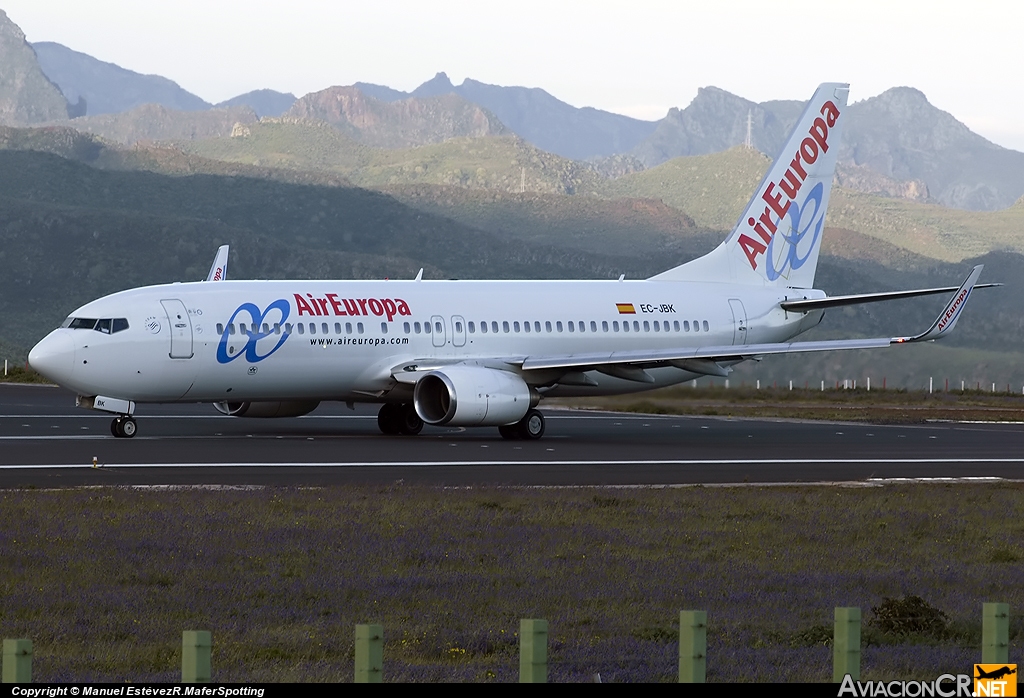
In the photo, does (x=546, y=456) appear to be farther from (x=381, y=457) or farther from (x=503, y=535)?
(x=503, y=535)

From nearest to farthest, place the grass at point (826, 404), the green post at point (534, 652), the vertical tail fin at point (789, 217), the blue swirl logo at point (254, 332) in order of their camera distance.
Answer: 1. the green post at point (534, 652)
2. the blue swirl logo at point (254, 332)
3. the grass at point (826, 404)
4. the vertical tail fin at point (789, 217)

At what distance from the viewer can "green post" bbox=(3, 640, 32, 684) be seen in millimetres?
6945

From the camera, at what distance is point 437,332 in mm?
39531

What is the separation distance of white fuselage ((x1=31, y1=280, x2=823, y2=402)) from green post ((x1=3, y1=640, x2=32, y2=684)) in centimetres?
2866

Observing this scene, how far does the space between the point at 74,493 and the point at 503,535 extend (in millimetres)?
A: 7448

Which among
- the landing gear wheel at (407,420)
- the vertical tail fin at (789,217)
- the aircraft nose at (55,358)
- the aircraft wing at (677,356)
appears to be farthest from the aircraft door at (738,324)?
the aircraft nose at (55,358)

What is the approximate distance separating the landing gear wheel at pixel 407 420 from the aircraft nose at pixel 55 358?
351 inches

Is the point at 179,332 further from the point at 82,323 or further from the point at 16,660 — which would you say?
the point at 16,660

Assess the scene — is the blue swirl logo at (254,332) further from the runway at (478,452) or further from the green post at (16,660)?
the green post at (16,660)

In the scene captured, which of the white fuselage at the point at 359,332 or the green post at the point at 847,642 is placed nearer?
the green post at the point at 847,642

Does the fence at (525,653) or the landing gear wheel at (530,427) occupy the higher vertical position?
the fence at (525,653)

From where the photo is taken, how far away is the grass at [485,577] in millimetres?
12258

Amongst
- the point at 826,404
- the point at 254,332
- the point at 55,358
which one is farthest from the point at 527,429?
the point at 826,404

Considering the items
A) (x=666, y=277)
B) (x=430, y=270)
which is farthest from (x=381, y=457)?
(x=430, y=270)
